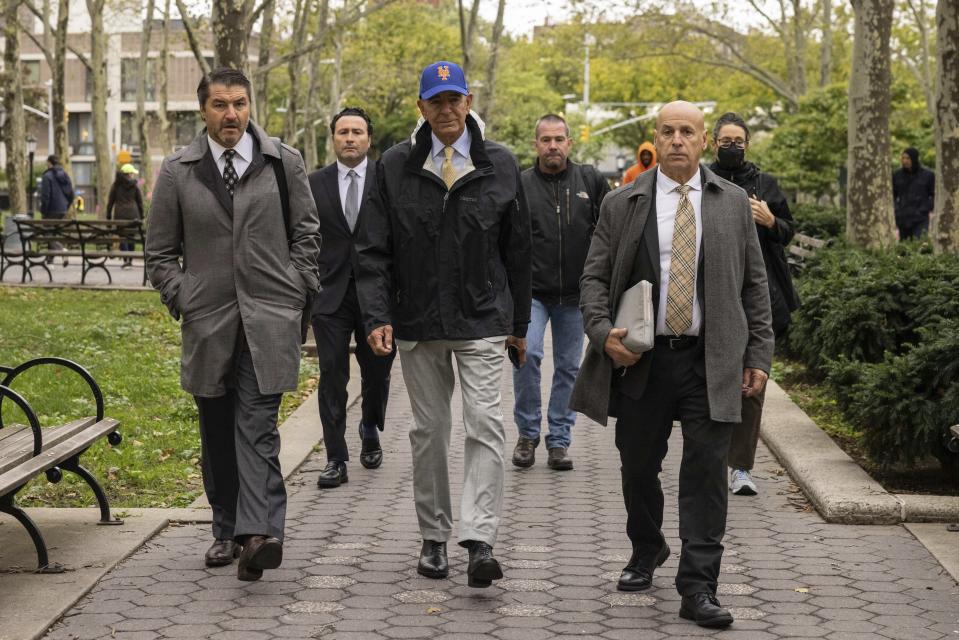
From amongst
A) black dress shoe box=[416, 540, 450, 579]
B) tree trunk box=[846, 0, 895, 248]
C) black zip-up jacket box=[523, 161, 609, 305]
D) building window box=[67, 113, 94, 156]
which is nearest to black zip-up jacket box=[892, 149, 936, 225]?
tree trunk box=[846, 0, 895, 248]

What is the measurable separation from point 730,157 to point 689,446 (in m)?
2.54

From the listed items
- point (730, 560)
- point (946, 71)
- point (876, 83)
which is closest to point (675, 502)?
point (730, 560)

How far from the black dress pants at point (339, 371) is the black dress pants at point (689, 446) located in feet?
9.60

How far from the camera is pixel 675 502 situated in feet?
26.8

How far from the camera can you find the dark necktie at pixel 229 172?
6.35 m

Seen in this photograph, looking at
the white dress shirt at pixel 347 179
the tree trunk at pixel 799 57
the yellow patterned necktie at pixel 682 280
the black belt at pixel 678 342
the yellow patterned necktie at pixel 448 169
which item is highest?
the tree trunk at pixel 799 57

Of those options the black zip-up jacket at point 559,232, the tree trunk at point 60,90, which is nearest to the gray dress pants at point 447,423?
the black zip-up jacket at point 559,232

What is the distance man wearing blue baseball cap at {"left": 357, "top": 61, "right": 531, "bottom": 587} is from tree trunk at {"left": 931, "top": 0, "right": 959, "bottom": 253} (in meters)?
8.57

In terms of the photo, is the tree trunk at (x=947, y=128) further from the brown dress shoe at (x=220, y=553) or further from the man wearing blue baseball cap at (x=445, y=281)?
the brown dress shoe at (x=220, y=553)

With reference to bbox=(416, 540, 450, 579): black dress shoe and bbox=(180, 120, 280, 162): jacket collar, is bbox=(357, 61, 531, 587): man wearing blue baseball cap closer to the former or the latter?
bbox=(416, 540, 450, 579): black dress shoe

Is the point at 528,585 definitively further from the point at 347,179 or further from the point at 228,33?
the point at 228,33

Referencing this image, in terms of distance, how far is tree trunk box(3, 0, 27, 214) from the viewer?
32.5 m

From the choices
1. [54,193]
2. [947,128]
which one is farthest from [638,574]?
[54,193]

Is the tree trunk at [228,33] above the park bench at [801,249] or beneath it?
above
